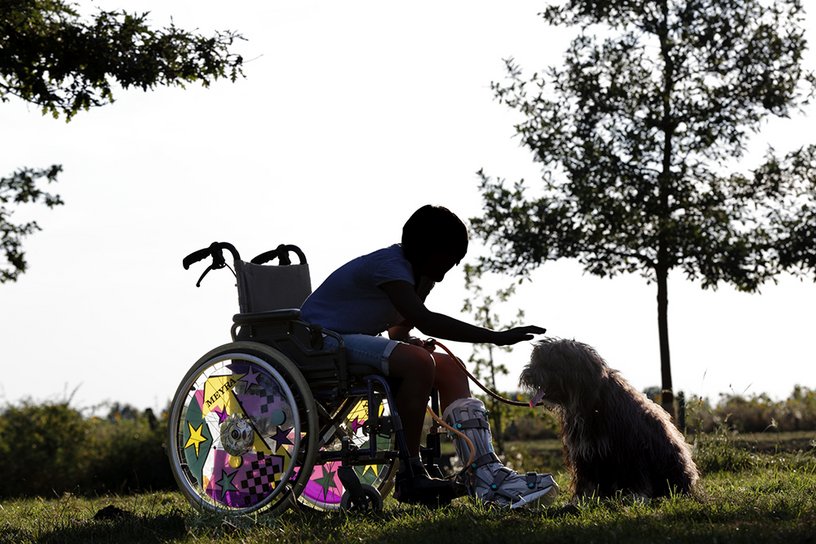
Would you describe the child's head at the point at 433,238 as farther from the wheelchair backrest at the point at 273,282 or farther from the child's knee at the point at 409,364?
the wheelchair backrest at the point at 273,282

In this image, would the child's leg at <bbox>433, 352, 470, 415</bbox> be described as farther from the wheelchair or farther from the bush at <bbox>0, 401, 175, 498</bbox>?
the bush at <bbox>0, 401, 175, 498</bbox>

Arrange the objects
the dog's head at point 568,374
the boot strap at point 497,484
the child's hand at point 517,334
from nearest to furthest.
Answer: the child's hand at point 517,334
the boot strap at point 497,484
the dog's head at point 568,374

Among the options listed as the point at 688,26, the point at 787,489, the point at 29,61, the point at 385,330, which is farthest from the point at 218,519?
the point at 688,26

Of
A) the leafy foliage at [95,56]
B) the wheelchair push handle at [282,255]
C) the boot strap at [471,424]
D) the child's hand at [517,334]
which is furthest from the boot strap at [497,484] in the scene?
the leafy foliage at [95,56]

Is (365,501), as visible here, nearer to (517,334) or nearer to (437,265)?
(517,334)

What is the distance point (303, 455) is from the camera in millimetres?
5156

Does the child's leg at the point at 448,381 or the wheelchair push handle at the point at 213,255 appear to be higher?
the wheelchair push handle at the point at 213,255

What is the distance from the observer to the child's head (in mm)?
5270

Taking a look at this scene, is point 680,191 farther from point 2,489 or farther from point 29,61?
point 2,489

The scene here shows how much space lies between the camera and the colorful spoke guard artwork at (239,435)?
524cm

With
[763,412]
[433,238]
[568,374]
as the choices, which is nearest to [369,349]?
[433,238]

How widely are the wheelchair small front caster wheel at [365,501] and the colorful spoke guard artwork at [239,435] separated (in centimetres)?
34

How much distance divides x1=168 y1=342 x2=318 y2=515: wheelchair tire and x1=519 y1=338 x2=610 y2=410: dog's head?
3.69 feet

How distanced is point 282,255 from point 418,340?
103 cm
